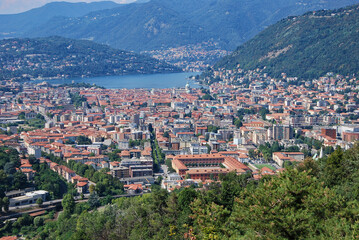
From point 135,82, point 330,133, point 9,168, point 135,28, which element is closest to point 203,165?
point 9,168

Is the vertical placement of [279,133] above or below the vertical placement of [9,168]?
below

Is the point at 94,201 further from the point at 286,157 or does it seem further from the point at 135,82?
the point at 135,82

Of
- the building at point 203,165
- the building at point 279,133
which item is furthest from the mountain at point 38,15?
the building at point 203,165

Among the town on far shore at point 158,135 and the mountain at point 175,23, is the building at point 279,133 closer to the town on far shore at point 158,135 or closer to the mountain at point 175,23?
the town on far shore at point 158,135

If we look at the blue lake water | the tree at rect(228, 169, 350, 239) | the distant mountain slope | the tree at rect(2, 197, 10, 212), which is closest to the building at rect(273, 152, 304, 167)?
the tree at rect(2, 197, 10, 212)

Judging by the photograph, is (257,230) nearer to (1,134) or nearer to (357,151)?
(357,151)

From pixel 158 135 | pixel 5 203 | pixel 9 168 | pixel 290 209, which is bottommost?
pixel 5 203

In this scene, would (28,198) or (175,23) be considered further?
(175,23)

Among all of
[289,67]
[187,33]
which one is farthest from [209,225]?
[187,33]

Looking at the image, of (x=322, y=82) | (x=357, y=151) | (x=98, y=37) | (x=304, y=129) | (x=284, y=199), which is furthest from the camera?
(x=98, y=37)
